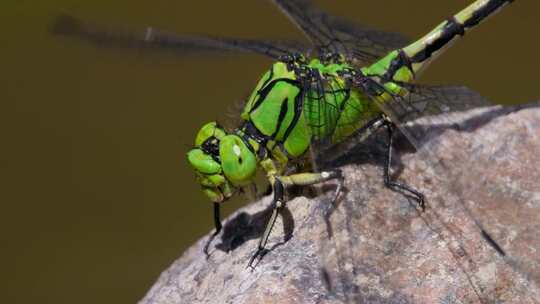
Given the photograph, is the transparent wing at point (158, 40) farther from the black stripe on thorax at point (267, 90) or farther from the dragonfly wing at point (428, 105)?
the dragonfly wing at point (428, 105)

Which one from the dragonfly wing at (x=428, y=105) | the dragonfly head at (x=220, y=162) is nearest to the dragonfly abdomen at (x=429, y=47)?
the dragonfly wing at (x=428, y=105)

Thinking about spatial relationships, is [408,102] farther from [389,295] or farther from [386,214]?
[389,295]

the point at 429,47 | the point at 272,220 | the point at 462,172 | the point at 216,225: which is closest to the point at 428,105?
the point at 462,172

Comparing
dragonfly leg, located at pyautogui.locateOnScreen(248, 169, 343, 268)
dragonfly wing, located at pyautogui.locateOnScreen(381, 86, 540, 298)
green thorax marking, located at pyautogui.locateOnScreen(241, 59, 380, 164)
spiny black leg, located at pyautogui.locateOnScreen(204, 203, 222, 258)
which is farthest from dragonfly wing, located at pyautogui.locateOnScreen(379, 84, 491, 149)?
spiny black leg, located at pyautogui.locateOnScreen(204, 203, 222, 258)

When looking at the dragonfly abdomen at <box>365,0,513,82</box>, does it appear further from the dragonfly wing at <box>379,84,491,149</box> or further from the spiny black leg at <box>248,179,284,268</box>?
the spiny black leg at <box>248,179,284,268</box>

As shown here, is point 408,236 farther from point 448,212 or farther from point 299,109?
point 299,109
